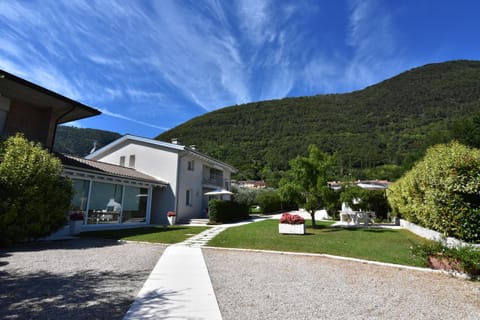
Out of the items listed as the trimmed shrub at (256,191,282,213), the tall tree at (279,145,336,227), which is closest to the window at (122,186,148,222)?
the tall tree at (279,145,336,227)

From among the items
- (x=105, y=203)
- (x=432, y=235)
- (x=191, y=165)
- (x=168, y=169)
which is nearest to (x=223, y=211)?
(x=191, y=165)

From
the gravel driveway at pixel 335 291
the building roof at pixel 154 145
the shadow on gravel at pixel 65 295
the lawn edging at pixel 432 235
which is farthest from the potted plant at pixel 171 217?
the lawn edging at pixel 432 235

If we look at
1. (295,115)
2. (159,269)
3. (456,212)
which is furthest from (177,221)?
(295,115)

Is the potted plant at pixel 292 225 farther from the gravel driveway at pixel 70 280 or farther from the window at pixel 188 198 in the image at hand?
the window at pixel 188 198

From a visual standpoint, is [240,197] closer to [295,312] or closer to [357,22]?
[357,22]

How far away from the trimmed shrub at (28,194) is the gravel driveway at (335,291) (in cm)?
655

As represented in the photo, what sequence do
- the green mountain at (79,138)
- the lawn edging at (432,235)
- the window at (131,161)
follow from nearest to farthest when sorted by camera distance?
1. the lawn edging at (432,235)
2. the window at (131,161)
3. the green mountain at (79,138)

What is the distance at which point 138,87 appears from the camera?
20.7 meters

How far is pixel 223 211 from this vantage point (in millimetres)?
18969

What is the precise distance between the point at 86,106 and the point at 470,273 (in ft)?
55.6

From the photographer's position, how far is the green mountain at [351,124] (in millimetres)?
68562

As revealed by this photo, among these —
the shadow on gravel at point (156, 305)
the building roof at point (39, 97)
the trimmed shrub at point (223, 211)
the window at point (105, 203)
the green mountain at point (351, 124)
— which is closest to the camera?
the shadow on gravel at point (156, 305)

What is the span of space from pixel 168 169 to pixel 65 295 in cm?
1571

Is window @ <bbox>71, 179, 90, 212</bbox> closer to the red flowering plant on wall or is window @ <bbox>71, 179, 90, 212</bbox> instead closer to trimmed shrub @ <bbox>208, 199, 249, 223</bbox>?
trimmed shrub @ <bbox>208, 199, 249, 223</bbox>
